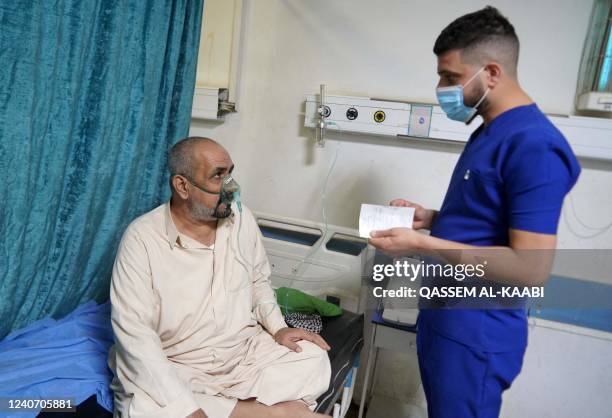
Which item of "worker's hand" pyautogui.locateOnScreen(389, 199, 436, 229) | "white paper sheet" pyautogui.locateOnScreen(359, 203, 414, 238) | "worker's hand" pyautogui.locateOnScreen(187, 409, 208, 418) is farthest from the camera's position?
"worker's hand" pyautogui.locateOnScreen(389, 199, 436, 229)

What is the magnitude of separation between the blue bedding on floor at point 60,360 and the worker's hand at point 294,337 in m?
0.59

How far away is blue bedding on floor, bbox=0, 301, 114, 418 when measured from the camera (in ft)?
4.11

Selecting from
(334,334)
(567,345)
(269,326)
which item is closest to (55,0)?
(269,326)

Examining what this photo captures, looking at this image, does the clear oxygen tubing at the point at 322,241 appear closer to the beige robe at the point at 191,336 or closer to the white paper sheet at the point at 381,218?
the beige robe at the point at 191,336

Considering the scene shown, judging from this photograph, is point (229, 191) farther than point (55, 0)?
Yes

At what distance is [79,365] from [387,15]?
6.57 ft

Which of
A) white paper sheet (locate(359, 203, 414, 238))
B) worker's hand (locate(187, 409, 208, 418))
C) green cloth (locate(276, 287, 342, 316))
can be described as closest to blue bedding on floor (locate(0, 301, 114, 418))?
worker's hand (locate(187, 409, 208, 418))

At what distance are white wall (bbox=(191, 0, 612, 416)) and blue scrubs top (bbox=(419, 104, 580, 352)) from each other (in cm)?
93

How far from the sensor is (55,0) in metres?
1.32

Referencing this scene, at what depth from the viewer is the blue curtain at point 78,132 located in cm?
131

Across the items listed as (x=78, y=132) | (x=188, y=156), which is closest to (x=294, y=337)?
(x=188, y=156)

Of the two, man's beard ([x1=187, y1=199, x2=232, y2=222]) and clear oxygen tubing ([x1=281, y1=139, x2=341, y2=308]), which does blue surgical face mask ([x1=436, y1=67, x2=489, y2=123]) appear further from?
clear oxygen tubing ([x1=281, y1=139, x2=341, y2=308])

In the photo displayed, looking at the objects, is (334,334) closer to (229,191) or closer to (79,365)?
(229,191)

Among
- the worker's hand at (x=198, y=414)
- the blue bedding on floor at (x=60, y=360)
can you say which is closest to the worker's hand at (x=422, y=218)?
the worker's hand at (x=198, y=414)
